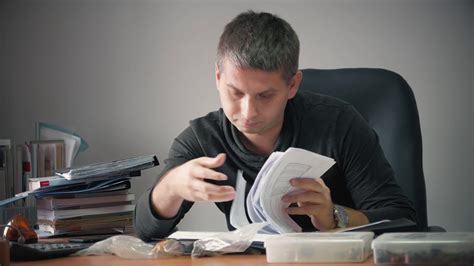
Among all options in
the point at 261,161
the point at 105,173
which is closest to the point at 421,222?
the point at 261,161

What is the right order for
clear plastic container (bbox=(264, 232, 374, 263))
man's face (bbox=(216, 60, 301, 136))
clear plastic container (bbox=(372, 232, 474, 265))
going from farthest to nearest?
man's face (bbox=(216, 60, 301, 136)) → clear plastic container (bbox=(264, 232, 374, 263)) → clear plastic container (bbox=(372, 232, 474, 265))

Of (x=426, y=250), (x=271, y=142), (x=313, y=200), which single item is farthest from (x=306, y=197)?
(x=426, y=250)

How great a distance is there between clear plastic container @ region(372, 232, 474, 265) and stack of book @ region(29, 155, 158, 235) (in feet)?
2.99

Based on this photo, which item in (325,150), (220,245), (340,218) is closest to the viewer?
(220,245)

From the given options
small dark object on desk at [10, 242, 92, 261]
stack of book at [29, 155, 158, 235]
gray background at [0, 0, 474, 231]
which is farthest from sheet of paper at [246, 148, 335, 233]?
gray background at [0, 0, 474, 231]

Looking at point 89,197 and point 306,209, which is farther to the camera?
point 89,197

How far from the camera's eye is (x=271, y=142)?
1877 mm

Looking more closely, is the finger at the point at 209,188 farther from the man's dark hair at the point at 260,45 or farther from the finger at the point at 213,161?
the man's dark hair at the point at 260,45

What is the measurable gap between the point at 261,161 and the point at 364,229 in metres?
0.46

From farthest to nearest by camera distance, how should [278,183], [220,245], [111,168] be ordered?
[111,168]
[278,183]
[220,245]

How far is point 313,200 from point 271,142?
1.11ft

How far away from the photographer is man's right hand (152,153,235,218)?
1.44m

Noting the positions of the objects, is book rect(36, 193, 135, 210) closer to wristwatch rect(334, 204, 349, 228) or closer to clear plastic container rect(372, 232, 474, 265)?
wristwatch rect(334, 204, 349, 228)

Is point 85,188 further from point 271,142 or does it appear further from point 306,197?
point 306,197
